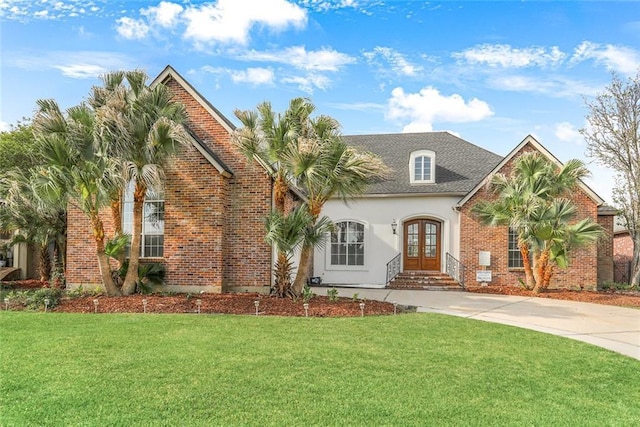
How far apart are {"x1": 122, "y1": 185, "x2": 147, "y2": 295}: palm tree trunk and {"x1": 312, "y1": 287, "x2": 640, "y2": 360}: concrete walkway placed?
20.1 feet

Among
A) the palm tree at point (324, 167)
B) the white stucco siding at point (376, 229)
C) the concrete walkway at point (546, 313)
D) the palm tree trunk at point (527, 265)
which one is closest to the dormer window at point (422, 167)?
the white stucco siding at point (376, 229)

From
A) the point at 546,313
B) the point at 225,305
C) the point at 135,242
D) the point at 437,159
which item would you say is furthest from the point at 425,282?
the point at 135,242

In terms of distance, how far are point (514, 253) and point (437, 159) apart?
5.60 metres

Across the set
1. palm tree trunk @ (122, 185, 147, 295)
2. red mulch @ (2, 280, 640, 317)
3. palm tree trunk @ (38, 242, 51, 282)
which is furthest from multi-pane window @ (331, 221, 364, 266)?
palm tree trunk @ (38, 242, 51, 282)

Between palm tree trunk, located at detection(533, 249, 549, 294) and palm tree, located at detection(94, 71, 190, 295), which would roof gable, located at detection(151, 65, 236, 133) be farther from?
palm tree trunk, located at detection(533, 249, 549, 294)

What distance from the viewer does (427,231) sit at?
58.7 ft

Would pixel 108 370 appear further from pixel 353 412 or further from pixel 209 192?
pixel 209 192

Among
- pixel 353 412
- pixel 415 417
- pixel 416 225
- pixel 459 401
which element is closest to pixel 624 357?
pixel 459 401

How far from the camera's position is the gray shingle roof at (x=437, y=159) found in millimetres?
17703

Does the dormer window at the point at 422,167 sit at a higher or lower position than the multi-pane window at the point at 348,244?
higher

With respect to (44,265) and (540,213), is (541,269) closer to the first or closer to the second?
(540,213)

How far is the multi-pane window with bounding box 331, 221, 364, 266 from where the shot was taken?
711 inches

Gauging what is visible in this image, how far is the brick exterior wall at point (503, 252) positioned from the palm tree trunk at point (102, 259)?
490 inches

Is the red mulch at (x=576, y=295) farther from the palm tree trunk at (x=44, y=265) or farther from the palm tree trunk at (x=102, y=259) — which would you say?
the palm tree trunk at (x=44, y=265)
